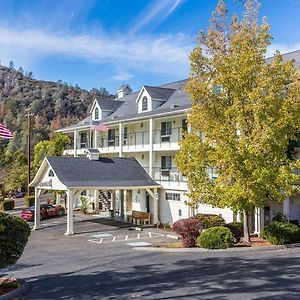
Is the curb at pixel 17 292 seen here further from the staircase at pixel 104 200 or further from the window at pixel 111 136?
the window at pixel 111 136

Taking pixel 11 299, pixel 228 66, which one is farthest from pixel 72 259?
pixel 228 66

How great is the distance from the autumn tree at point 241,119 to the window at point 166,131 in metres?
12.3

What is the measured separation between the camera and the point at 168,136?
3444 cm

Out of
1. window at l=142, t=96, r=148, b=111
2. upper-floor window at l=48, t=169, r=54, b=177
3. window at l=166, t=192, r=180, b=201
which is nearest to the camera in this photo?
upper-floor window at l=48, t=169, r=54, b=177

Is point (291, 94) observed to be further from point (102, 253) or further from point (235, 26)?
point (102, 253)

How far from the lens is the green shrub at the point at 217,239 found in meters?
20.1

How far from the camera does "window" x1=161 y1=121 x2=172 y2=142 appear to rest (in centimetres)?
3462

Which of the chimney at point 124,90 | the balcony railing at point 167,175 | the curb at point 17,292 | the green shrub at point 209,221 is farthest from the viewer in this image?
the chimney at point 124,90

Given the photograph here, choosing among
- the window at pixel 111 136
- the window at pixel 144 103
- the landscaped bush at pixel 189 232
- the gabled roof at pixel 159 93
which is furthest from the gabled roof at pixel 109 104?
the landscaped bush at pixel 189 232

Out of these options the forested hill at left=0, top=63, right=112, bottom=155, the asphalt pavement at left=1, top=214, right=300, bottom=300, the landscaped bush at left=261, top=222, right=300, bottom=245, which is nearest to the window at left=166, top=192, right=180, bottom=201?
the asphalt pavement at left=1, top=214, right=300, bottom=300

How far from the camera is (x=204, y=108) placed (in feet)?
70.6

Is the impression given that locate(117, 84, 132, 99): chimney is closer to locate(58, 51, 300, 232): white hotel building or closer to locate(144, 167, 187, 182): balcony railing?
locate(58, 51, 300, 232): white hotel building

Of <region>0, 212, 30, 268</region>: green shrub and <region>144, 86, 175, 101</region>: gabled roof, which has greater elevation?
<region>144, 86, 175, 101</region>: gabled roof

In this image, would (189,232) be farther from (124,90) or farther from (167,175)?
(124,90)
